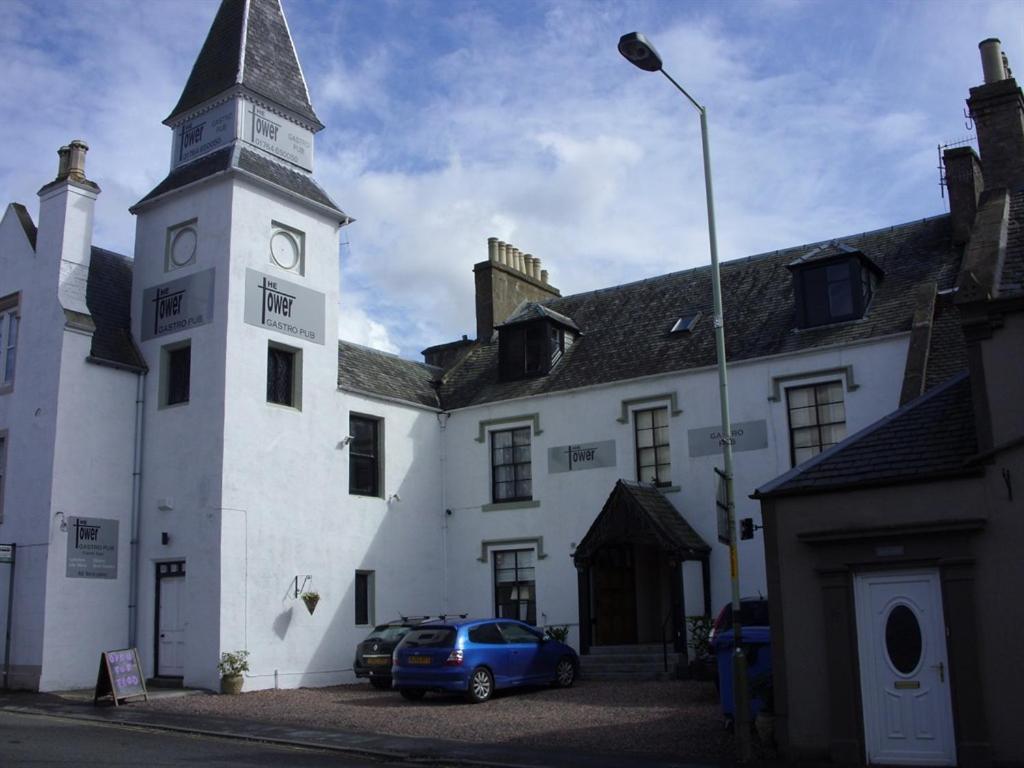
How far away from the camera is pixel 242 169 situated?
2369 centimetres

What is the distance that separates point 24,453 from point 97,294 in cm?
415

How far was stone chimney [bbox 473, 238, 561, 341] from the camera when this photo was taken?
31125 mm

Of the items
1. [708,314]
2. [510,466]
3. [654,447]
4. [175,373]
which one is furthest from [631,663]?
[175,373]

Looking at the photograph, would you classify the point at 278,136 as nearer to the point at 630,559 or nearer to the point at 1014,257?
the point at 630,559

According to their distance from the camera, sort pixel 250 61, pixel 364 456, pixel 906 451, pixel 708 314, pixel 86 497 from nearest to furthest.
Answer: pixel 906 451 < pixel 86 497 < pixel 250 61 < pixel 364 456 < pixel 708 314

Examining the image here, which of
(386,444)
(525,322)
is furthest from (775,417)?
(386,444)

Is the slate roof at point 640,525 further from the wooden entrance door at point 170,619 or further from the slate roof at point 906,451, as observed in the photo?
the slate roof at point 906,451

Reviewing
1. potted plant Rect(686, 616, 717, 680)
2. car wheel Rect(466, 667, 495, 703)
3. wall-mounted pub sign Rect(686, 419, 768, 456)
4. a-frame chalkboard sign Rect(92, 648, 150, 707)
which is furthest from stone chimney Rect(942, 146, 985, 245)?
a-frame chalkboard sign Rect(92, 648, 150, 707)

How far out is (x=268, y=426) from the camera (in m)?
23.4

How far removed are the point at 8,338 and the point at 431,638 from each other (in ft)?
42.6

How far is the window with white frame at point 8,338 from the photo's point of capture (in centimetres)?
2386

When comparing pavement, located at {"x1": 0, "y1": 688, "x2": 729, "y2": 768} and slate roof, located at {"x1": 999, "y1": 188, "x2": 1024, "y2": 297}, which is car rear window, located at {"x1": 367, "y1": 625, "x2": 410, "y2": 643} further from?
slate roof, located at {"x1": 999, "y1": 188, "x2": 1024, "y2": 297}

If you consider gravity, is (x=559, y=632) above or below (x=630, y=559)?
below

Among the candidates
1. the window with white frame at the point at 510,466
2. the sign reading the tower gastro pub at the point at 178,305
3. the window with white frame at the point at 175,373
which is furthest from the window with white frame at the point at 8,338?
the window with white frame at the point at 510,466
